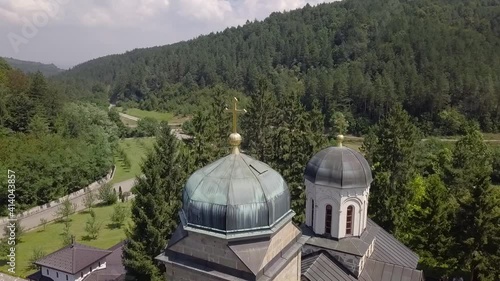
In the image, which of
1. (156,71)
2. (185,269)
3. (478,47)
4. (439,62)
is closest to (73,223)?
(185,269)

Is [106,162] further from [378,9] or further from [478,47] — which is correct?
[378,9]

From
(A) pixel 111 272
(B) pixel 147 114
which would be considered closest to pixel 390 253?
(A) pixel 111 272

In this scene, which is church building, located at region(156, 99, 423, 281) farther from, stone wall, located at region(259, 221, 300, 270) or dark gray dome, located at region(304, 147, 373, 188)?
dark gray dome, located at region(304, 147, 373, 188)

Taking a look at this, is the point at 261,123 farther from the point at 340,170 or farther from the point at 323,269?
the point at 323,269

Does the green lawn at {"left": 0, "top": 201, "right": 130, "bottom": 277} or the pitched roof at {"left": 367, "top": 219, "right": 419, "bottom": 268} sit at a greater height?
the pitched roof at {"left": 367, "top": 219, "right": 419, "bottom": 268}

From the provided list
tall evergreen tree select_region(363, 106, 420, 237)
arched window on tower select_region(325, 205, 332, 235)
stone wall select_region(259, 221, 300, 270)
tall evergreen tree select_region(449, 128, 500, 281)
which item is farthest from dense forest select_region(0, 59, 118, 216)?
tall evergreen tree select_region(449, 128, 500, 281)

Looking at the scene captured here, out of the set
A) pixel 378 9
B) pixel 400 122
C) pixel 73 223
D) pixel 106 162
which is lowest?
pixel 73 223

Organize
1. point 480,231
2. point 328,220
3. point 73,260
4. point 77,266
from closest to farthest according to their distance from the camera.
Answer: point 328,220, point 480,231, point 77,266, point 73,260
